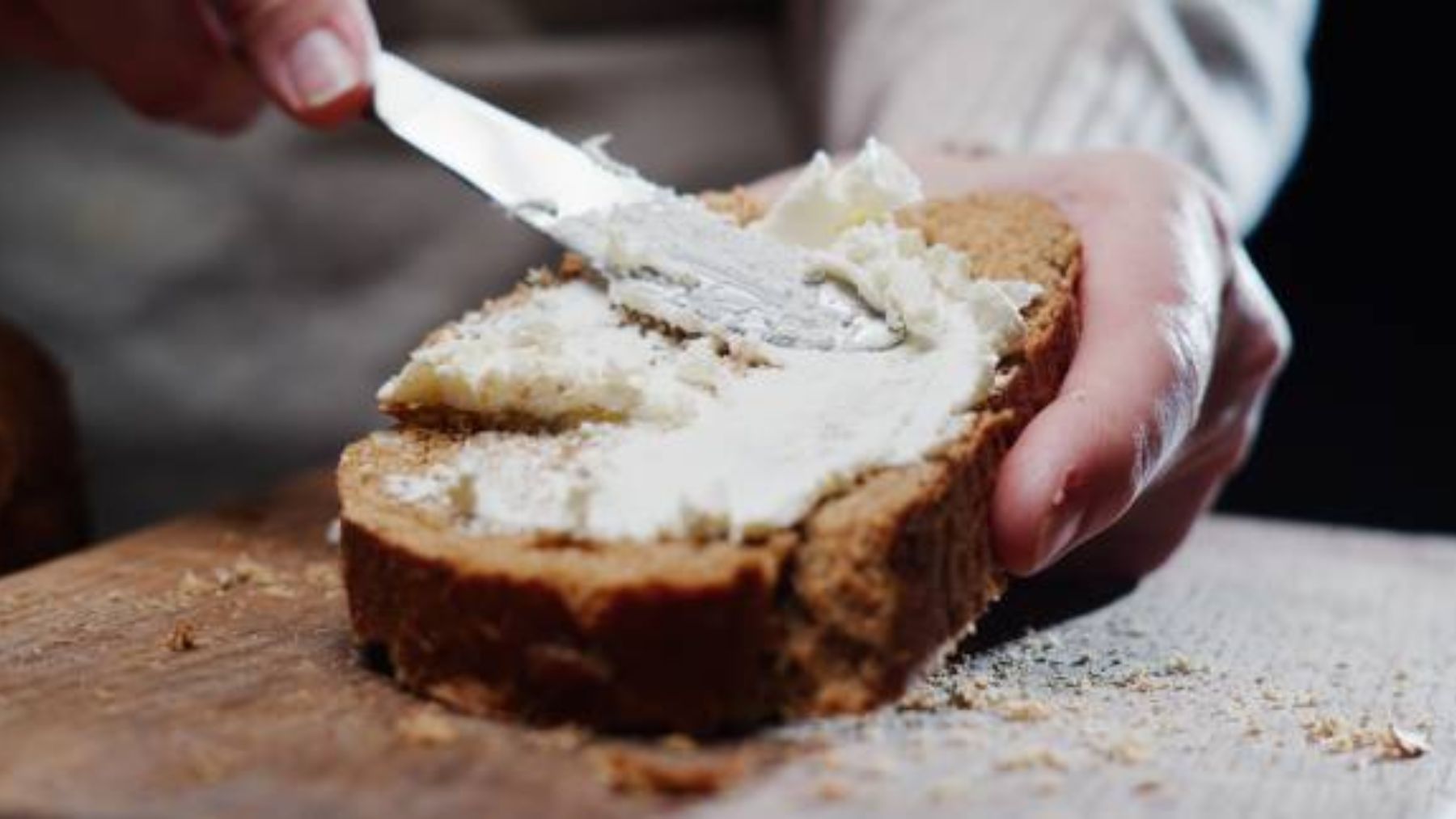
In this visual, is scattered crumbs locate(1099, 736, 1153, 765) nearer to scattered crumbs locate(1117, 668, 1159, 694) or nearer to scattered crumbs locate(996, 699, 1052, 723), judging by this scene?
scattered crumbs locate(996, 699, 1052, 723)

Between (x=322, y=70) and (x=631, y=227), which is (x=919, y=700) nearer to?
(x=631, y=227)

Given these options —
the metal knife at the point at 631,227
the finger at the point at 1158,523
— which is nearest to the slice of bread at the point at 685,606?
the metal knife at the point at 631,227

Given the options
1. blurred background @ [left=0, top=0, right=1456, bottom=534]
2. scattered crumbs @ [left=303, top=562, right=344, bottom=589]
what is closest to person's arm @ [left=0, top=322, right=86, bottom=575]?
scattered crumbs @ [left=303, top=562, right=344, bottom=589]

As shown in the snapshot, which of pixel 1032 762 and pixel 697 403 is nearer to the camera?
pixel 1032 762

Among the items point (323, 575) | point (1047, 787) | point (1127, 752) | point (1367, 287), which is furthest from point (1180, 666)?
point (1367, 287)

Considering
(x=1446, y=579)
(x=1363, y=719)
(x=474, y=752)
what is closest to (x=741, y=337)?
(x=474, y=752)

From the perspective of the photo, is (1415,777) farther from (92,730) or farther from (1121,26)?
(1121,26)

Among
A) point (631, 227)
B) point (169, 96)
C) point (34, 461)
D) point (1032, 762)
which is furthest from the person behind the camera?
point (169, 96)
